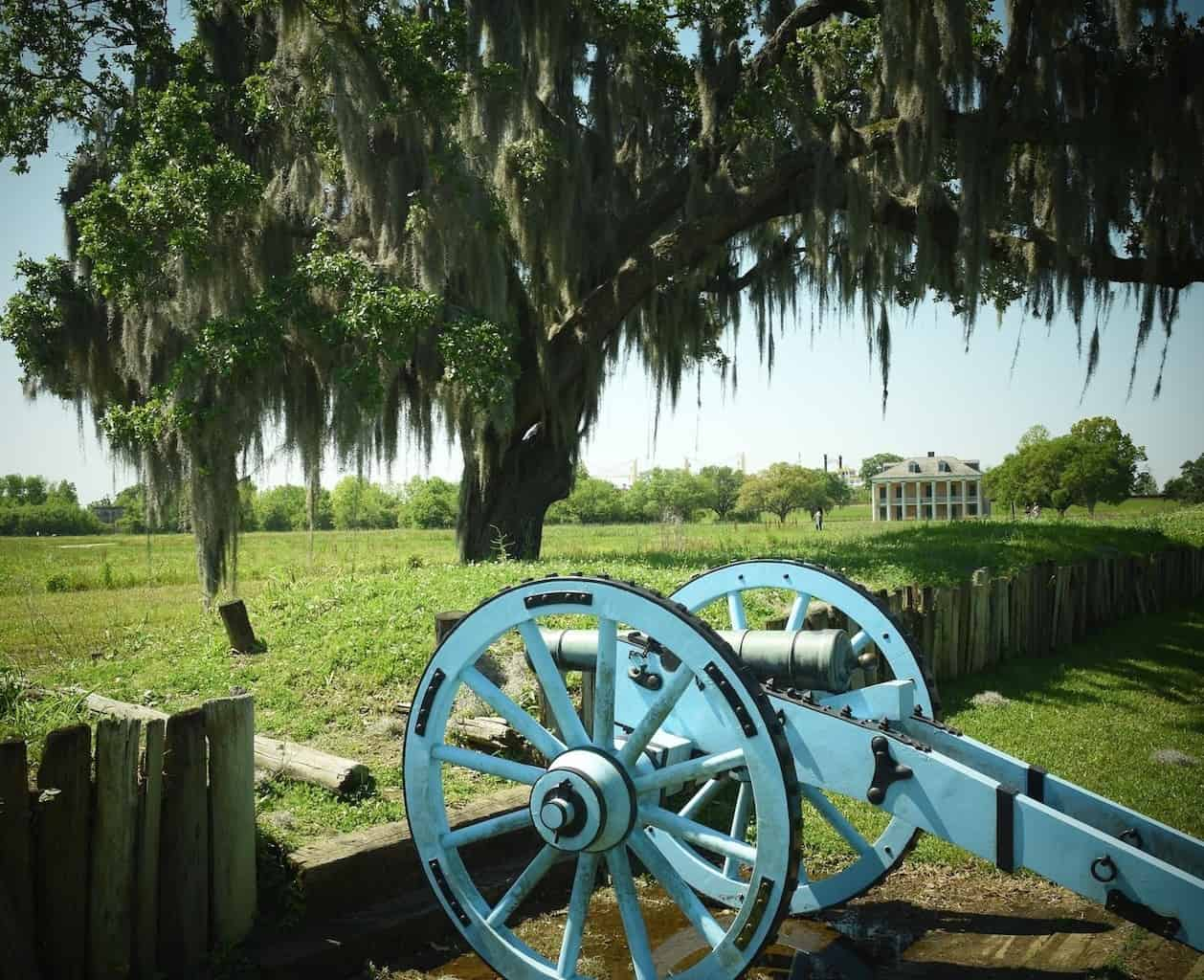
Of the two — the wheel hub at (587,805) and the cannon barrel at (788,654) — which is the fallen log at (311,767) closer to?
the cannon barrel at (788,654)

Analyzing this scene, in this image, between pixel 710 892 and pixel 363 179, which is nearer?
pixel 710 892

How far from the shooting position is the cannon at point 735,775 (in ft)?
8.86

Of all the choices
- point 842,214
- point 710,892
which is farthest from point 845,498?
point 710,892

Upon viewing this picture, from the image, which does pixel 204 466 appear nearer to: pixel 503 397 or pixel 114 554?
pixel 503 397

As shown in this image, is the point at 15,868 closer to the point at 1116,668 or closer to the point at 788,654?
the point at 788,654

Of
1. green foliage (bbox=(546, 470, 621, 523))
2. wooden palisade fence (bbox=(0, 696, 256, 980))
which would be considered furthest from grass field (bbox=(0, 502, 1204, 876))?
green foliage (bbox=(546, 470, 621, 523))

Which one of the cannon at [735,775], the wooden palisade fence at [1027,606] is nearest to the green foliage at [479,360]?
the wooden palisade fence at [1027,606]

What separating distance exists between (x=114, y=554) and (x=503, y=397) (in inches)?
311

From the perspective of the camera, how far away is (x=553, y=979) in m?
3.07

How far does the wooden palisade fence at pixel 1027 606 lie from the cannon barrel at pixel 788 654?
2.95 metres

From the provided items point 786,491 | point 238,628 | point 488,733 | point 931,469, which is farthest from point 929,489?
point 488,733

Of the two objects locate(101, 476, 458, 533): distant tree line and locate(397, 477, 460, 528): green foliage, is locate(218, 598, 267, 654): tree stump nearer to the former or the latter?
locate(101, 476, 458, 533): distant tree line

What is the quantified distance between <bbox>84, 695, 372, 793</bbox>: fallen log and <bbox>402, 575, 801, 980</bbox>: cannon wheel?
56.6 inches

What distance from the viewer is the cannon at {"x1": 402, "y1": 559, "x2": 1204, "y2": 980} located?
2701 mm
